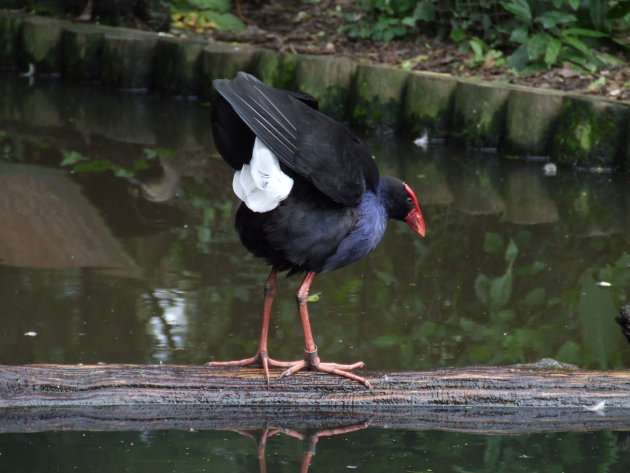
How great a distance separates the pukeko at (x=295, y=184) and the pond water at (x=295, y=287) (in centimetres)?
57

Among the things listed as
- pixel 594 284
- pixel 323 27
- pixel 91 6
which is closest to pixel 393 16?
pixel 323 27

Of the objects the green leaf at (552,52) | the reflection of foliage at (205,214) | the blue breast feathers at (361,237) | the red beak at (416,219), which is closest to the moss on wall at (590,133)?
the green leaf at (552,52)

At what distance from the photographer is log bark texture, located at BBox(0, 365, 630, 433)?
388 cm

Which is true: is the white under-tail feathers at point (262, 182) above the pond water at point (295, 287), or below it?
above

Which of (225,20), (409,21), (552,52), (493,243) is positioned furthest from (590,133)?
(225,20)

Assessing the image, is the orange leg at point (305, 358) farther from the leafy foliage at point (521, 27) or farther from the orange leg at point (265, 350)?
the leafy foliage at point (521, 27)

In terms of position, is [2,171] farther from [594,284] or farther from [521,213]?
[594,284]

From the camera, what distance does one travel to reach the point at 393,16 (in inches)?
418

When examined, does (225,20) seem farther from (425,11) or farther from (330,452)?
(330,452)

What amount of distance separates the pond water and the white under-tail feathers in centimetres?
88

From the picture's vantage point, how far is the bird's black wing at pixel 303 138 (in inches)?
142

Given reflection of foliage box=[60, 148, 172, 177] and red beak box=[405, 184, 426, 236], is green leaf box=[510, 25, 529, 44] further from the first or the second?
red beak box=[405, 184, 426, 236]

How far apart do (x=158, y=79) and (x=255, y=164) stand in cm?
705

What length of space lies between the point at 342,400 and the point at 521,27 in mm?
6383
